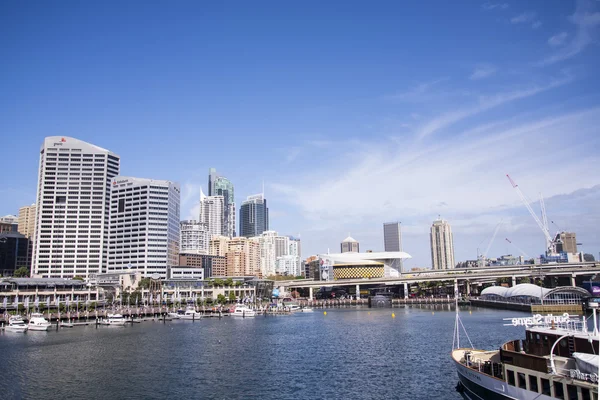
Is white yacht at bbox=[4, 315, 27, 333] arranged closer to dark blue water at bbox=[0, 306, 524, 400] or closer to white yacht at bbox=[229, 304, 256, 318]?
dark blue water at bbox=[0, 306, 524, 400]

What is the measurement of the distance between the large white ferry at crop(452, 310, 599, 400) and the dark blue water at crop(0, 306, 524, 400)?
687cm

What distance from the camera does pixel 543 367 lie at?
42.1 meters

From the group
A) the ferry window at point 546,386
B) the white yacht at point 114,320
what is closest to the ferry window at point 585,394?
the ferry window at point 546,386

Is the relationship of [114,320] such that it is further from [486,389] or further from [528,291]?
[528,291]

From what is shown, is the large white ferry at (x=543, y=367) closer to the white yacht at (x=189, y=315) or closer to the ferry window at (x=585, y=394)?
the ferry window at (x=585, y=394)

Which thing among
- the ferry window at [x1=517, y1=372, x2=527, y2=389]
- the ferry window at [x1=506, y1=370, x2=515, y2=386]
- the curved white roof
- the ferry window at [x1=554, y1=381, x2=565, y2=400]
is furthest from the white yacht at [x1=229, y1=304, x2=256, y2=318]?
the ferry window at [x1=554, y1=381, x2=565, y2=400]

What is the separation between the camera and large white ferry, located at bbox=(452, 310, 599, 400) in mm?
38625

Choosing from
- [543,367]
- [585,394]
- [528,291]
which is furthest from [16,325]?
[528,291]

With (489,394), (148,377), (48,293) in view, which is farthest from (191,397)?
(48,293)

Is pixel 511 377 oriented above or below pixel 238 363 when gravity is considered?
above

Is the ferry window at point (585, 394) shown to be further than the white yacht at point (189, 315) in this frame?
No

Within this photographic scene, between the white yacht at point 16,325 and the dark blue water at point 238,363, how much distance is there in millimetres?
7900

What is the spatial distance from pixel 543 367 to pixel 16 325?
5150 inches

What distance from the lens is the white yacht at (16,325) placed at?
125312 millimetres
